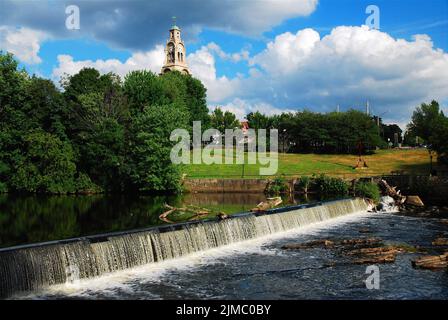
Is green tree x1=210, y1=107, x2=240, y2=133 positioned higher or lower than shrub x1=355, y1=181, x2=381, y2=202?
higher

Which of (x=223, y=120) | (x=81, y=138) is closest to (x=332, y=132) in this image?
(x=223, y=120)

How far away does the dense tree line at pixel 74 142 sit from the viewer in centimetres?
6119

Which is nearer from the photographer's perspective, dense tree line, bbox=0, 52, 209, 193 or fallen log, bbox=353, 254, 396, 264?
fallen log, bbox=353, 254, 396, 264

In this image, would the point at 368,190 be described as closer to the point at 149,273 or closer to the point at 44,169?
the point at 149,273

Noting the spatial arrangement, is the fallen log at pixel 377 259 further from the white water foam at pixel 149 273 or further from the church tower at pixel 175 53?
the church tower at pixel 175 53

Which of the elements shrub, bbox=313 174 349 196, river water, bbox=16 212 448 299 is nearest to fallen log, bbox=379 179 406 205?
shrub, bbox=313 174 349 196

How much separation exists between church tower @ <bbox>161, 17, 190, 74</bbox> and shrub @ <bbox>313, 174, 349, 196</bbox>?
3762 inches

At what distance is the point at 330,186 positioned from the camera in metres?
62.4

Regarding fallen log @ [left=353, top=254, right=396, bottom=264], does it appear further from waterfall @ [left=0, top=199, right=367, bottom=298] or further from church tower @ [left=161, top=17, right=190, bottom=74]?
church tower @ [left=161, top=17, right=190, bottom=74]

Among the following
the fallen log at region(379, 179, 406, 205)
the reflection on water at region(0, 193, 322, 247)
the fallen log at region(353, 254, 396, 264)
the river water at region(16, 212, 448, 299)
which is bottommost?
the river water at region(16, 212, 448, 299)

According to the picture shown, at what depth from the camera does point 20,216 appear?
39188 millimetres

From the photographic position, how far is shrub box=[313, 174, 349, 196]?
61062 millimetres
